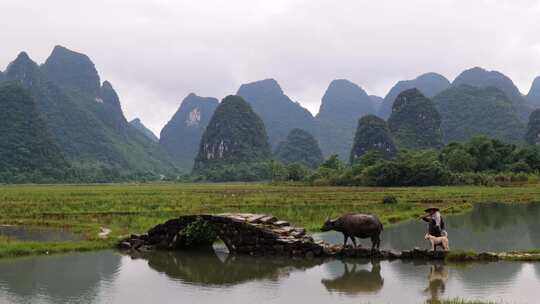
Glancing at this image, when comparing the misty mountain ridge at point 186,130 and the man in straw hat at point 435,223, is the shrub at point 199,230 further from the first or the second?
the misty mountain ridge at point 186,130

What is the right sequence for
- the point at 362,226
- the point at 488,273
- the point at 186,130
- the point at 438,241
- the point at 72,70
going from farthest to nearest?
the point at 186,130, the point at 72,70, the point at 362,226, the point at 438,241, the point at 488,273

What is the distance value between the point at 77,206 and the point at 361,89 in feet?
544

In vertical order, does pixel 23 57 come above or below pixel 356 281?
above

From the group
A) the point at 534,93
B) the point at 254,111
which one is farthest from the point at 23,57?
the point at 534,93

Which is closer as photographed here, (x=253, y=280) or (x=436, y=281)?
(x=436, y=281)

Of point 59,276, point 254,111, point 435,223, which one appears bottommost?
point 59,276

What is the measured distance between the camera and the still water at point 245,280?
766cm

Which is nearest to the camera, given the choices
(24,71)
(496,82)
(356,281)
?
(356,281)

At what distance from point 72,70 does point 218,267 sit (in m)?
145

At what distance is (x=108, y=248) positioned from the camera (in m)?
12.5

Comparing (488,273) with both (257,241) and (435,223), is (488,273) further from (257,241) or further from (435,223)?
(257,241)

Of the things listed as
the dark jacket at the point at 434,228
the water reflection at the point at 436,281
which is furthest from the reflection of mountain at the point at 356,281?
the dark jacket at the point at 434,228

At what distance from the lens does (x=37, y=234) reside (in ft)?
50.1

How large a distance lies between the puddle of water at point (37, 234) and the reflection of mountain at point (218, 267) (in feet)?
12.2
